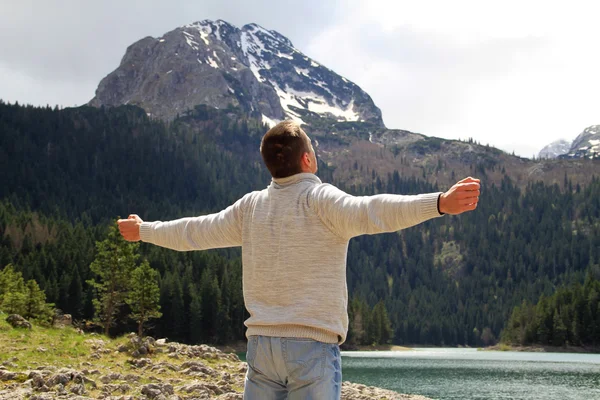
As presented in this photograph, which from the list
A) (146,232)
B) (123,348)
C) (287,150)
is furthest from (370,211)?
(123,348)

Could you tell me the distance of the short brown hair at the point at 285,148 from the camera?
557 centimetres

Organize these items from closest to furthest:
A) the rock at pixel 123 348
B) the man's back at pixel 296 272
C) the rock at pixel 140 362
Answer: the man's back at pixel 296 272
the rock at pixel 140 362
the rock at pixel 123 348

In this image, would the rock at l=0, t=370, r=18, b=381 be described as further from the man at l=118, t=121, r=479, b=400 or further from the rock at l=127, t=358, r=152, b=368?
the man at l=118, t=121, r=479, b=400

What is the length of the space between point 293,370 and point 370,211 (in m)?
1.32

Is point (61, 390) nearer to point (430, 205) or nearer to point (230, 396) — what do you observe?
point (230, 396)

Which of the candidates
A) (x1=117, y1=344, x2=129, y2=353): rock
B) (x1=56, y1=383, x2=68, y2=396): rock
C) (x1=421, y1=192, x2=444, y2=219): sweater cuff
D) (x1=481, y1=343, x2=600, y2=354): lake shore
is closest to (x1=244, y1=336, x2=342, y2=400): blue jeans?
(x1=421, y1=192, x2=444, y2=219): sweater cuff

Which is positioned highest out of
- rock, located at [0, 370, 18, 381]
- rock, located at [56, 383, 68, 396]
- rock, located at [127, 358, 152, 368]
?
rock, located at [0, 370, 18, 381]

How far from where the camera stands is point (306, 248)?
5.45 m

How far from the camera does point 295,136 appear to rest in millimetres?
5555

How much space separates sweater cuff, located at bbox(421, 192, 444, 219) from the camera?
492 cm

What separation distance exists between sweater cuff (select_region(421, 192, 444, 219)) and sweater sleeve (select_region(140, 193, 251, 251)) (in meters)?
1.70

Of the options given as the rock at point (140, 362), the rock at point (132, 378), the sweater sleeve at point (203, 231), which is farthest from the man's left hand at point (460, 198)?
the rock at point (140, 362)

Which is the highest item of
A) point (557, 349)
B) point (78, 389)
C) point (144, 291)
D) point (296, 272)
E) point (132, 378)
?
point (296, 272)

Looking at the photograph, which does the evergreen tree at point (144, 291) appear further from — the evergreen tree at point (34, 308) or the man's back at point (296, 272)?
the man's back at point (296, 272)
